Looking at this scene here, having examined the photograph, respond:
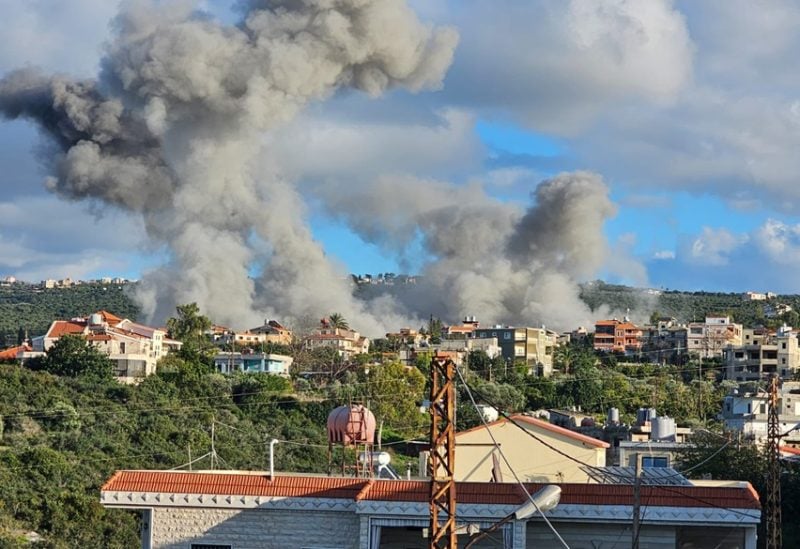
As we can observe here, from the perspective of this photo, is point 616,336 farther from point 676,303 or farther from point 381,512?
point 381,512

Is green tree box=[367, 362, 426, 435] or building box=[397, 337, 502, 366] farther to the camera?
building box=[397, 337, 502, 366]

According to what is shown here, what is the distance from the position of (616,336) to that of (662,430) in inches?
2140

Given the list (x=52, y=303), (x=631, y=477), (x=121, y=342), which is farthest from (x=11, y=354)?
(x=52, y=303)

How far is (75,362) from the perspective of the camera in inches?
1980

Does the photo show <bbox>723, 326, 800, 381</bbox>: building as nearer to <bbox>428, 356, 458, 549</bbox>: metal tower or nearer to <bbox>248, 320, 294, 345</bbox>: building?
<bbox>248, 320, 294, 345</bbox>: building

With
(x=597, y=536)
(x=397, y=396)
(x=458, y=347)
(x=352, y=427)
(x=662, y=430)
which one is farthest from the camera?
(x=458, y=347)

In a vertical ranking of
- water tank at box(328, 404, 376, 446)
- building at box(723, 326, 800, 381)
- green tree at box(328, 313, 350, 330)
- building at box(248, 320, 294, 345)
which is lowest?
water tank at box(328, 404, 376, 446)

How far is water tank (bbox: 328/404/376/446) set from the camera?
619 inches

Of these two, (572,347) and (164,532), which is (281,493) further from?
(572,347)

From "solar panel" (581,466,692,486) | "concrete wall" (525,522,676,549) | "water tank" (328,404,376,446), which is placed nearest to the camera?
"concrete wall" (525,522,676,549)

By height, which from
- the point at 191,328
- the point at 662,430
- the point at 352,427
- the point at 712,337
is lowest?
the point at 662,430

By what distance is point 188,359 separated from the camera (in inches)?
2180

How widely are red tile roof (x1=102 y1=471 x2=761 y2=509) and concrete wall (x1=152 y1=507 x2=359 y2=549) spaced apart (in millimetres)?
197

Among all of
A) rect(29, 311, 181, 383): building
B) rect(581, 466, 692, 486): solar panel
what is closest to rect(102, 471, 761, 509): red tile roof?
rect(581, 466, 692, 486): solar panel
